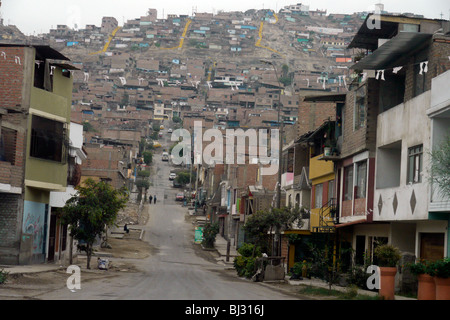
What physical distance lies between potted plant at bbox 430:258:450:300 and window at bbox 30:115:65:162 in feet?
67.9

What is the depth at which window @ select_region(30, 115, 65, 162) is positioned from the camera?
33938 mm

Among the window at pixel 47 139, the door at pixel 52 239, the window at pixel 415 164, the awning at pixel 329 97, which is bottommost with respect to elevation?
the door at pixel 52 239

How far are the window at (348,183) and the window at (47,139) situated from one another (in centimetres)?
1450

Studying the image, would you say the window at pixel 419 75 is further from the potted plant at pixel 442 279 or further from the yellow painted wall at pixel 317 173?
the yellow painted wall at pixel 317 173

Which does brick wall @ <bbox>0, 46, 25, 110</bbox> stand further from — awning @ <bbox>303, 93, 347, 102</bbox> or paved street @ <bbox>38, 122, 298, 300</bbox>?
awning @ <bbox>303, 93, 347, 102</bbox>

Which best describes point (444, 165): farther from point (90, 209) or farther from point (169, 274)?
point (169, 274)

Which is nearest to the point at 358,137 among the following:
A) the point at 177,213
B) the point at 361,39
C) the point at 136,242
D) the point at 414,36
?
the point at 361,39

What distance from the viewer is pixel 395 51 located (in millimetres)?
27719

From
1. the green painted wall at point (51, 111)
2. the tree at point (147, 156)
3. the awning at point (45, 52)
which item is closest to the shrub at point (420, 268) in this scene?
the green painted wall at point (51, 111)

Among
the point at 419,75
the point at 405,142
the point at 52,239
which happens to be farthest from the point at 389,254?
the point at 52,239

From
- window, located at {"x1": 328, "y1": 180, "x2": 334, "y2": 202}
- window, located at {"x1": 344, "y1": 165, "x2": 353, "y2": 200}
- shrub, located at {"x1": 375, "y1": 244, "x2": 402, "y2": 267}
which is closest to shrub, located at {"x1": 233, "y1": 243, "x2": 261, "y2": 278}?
window, located at {"x1": 328, "y1": 180, "x2": 334, "y2": 202}

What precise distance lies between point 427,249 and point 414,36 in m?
7.88

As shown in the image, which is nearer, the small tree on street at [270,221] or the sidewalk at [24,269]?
the sidewalk at [24,269]

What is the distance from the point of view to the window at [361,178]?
1243 inches
